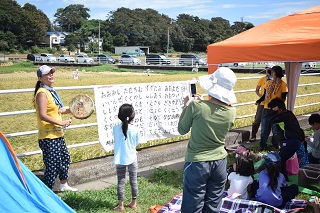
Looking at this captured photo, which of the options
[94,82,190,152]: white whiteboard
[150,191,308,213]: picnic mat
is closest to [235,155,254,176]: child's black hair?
[150,191,308,213]: picnic mat

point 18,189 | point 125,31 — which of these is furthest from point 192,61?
point 125,31

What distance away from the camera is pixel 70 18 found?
135375 millimetres

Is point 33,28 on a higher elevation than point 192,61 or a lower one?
higher

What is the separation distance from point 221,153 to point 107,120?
2.93m

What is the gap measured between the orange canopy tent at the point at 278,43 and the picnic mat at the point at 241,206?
1837mm

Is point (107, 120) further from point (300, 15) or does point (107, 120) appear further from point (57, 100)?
point (300, 15)

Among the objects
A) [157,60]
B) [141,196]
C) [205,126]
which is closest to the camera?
[205,126]

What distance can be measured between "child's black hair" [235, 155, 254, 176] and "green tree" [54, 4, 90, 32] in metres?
139

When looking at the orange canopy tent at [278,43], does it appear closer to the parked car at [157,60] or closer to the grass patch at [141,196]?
the grass patch at [141,196]

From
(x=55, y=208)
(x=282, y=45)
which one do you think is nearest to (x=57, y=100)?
(x=55, y=208)

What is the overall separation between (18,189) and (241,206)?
7.71 ft

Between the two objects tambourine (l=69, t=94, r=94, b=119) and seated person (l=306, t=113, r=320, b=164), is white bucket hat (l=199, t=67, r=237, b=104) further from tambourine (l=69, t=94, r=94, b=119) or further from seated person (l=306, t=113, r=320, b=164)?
seated person (l=306, t=113, r=320, b=164)

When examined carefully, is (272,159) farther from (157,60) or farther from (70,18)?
(70,18)

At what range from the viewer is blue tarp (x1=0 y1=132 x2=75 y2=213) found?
310 centimetres
